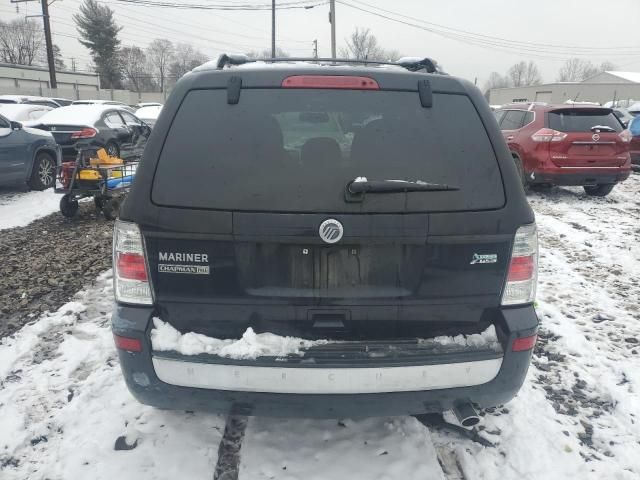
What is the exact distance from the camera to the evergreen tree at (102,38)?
70.5m

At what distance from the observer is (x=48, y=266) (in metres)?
5.47

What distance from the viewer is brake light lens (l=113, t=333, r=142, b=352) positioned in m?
2.12

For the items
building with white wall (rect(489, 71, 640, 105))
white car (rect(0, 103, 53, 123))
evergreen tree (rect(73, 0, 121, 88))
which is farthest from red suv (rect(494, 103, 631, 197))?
evergreen tree (rect(73, 0, 121, 88))

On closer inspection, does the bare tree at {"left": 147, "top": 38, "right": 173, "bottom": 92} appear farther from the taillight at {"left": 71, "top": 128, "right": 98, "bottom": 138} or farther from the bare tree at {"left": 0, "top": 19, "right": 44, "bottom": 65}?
the taillight at {"left": 71, "top": 128, "right": 98, "bottom": 138}

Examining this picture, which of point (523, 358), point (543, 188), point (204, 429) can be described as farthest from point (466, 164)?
point (543, 188)

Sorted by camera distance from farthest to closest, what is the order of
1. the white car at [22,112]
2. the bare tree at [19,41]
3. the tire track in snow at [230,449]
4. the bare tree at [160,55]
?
1. the bare tree at [160,55]
2. the bare tree at [19,41]
3. the white car at [22,112]
4. the tire track in snow at [230,449]

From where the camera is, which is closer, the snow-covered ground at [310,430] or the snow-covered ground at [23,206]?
the snow-covered ground at [310,430]

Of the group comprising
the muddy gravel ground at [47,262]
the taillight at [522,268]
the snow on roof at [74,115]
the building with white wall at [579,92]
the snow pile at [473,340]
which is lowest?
the muddy gravel ground at [47,262]

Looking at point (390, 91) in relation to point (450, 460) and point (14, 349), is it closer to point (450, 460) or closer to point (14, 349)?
point (450, 460)

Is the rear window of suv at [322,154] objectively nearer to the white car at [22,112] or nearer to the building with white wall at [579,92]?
the white car at [22,112]

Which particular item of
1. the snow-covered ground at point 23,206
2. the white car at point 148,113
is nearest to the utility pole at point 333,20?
the white car at point 148,113

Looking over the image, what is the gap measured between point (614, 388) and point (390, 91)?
2.56 metres

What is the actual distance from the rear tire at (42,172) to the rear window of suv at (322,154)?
8.58m

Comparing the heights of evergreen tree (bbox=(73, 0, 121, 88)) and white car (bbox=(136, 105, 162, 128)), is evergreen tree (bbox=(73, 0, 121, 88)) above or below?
above
